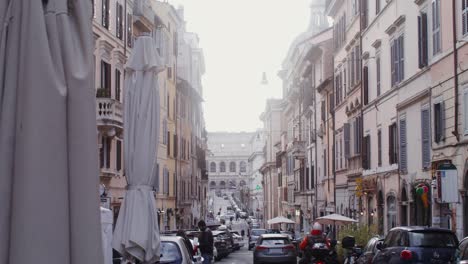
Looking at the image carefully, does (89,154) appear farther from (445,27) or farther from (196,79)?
(196,79)

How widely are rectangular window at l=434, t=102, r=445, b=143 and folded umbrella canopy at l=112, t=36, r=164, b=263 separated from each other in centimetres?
1330

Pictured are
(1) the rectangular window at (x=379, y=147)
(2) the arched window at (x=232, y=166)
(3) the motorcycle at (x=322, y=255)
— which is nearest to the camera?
(3) the motorcycle at (x=322, y=255)

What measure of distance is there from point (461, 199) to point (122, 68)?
19696mm

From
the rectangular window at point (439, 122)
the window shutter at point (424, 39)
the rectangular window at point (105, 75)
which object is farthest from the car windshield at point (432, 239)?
the rectangular window at point (105, 75)

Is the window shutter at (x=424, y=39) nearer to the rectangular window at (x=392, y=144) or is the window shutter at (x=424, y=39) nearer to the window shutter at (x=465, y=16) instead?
the window shutter at (x=465, y=16)

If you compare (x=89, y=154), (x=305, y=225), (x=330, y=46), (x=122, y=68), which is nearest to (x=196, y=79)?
(x=305, y=225)

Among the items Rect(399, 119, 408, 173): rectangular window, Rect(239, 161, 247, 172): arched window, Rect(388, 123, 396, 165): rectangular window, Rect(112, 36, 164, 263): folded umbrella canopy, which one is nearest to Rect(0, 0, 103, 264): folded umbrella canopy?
Rect(112, 36, 164, 263): folded umbrella canopy

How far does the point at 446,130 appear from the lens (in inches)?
953

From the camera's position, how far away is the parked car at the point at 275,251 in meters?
31.7

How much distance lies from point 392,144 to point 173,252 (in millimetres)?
18200

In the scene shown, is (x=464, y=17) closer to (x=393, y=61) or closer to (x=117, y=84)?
(x=393, y=61)

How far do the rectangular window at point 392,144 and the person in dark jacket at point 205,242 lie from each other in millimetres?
12361

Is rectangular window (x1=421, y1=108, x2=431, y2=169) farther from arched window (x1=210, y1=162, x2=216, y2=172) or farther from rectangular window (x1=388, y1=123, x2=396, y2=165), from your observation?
arched window (x1=210, y1=162, x2=216, y2=172)

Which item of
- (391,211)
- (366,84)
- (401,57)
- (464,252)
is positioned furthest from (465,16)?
(366,84)
